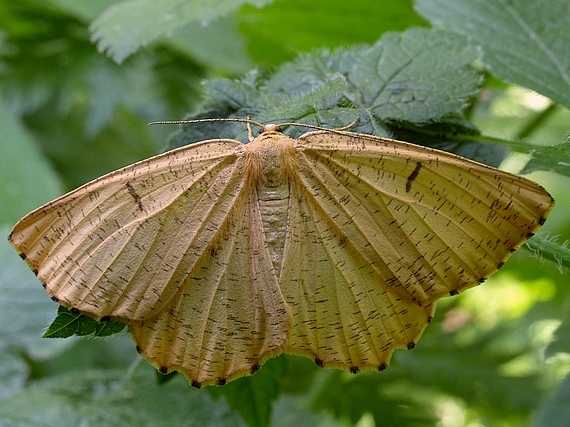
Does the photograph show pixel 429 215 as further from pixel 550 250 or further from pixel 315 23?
pixel 315 23

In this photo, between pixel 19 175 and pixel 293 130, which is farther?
pixel 19 175

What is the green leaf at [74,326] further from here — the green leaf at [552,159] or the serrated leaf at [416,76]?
the green leaf at [552,159]

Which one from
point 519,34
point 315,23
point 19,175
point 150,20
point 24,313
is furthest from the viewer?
point 19,175

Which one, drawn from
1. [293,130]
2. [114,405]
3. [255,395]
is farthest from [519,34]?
[114,405]

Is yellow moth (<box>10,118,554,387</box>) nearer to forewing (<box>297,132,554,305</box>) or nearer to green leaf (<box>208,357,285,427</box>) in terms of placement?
forewing (<box>297,132,554,305</box>)

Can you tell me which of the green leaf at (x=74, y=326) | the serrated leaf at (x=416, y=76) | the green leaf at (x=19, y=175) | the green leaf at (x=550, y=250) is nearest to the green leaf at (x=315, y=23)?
the serrated leaf at (x=416, y=76)

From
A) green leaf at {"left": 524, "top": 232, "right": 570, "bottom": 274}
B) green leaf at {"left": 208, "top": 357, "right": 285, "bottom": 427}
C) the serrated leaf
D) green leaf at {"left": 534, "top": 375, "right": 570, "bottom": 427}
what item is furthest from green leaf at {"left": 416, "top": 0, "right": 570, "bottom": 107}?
green leaf at {"left": 208, "top": 357, "right": 285, "bottom": 427}
